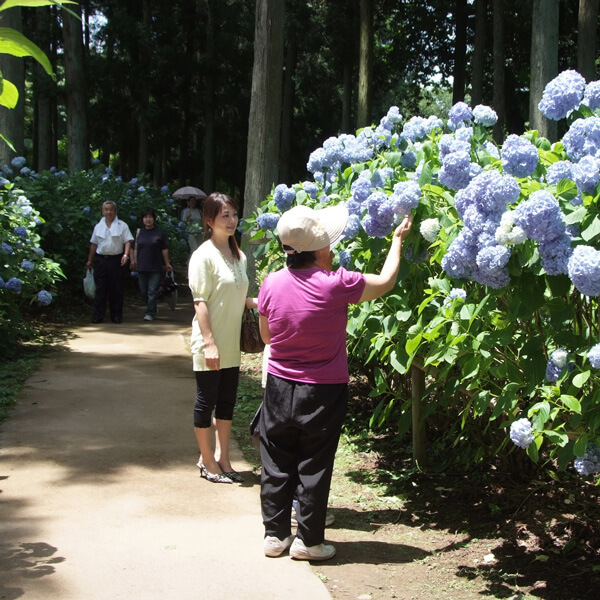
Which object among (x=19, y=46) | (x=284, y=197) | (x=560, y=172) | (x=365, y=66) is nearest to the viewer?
(x=19, y=46)

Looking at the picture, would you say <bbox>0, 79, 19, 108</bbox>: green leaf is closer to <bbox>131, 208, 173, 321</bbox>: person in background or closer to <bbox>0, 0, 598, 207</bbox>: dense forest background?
<bbox>131, 208, 173, 321</bbox>: person in background

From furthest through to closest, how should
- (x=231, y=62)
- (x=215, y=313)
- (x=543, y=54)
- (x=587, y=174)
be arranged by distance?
(x=231, y=62) → (x=543, y=54) → (x=215, y=313) → (x=587, y=174)

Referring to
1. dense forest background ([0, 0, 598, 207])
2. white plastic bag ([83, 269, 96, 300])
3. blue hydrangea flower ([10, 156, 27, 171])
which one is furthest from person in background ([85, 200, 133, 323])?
dense forest background ([0, 0, 598, 207])

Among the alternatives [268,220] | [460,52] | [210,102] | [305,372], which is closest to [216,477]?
[305,372]

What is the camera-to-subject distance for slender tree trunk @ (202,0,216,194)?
26.2m

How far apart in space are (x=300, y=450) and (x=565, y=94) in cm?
203

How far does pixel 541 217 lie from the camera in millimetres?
2656

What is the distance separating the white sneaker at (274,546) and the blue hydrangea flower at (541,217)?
2.05 meters

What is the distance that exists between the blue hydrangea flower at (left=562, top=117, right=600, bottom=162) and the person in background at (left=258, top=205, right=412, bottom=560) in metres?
1.02

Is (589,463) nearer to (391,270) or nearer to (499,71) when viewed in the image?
(391,270)

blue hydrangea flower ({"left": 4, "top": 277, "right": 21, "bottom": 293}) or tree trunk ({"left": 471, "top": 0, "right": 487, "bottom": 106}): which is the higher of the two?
tree trunk ({"left": 471, "top": 0, "right": 487, "bottom": 106})

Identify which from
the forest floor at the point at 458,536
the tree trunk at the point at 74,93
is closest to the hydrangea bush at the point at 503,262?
the forest floor at the point at 458,536

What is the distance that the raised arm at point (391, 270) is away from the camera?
3.60 m

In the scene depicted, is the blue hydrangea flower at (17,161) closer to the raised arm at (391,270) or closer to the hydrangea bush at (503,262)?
the hydrangea bush at (503,262)
